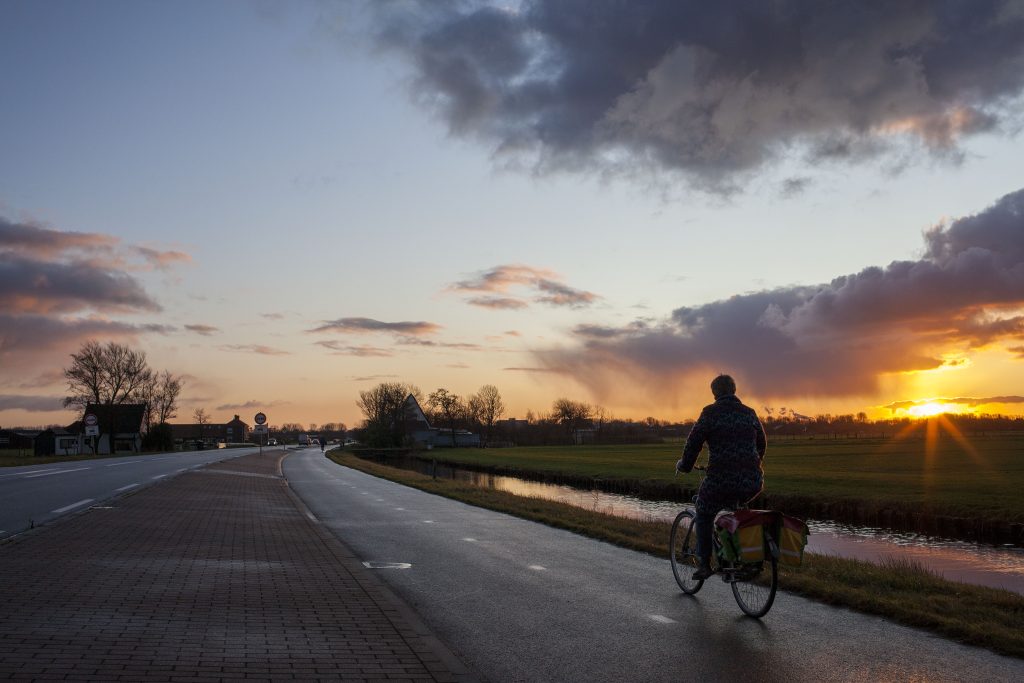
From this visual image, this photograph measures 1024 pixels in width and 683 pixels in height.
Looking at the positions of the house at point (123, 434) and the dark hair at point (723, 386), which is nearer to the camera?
the dark hair at point (723, 386)

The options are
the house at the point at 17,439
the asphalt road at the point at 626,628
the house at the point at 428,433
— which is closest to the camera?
the asphalt road at the point at 626,628

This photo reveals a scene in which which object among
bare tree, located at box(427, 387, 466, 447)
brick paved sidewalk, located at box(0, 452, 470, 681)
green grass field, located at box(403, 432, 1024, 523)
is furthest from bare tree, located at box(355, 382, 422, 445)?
brick paved sidewalk, located at box(0, 452, 470, 681)

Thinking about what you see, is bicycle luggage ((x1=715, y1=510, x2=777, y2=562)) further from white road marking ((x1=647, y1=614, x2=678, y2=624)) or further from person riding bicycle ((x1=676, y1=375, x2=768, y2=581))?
white road marking ((x1=647, y1=614, x2=678, y2=624))

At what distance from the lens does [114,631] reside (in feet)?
19.8

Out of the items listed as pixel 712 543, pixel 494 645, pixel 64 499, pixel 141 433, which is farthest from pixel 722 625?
pixel 141 433

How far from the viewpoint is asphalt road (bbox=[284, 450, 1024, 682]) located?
544 cm

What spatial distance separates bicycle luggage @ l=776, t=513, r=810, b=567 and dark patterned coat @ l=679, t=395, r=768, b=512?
1.99 feet

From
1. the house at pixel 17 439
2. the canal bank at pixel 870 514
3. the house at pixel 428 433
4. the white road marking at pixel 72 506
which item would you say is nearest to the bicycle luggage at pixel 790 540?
the white road marking at pixel 72 506

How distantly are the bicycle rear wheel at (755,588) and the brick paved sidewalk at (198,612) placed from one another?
9.51ft

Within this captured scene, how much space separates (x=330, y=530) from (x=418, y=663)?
9.50 meters

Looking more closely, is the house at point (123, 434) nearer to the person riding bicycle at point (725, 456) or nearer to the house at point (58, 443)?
the house at point (58, 443)

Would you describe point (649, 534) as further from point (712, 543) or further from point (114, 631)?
point (114, 631)

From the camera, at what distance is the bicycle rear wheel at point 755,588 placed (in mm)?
6977

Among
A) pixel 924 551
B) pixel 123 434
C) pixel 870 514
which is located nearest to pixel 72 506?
pixel 924 551
